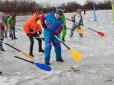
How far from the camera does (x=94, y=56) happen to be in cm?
1159

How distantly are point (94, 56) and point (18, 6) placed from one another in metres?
88.5

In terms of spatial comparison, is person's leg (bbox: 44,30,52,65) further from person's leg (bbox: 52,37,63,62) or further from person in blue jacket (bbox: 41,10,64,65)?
person's leg (bbox: 52,37,63,62)

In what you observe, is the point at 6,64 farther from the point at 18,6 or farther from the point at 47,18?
the point at 18,6

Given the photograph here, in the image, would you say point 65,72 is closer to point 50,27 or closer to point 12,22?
point 50,27

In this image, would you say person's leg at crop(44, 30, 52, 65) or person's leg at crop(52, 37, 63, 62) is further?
person's leg at crop(52, 37, 63, 62)

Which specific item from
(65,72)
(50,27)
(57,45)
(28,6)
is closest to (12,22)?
(57,45)

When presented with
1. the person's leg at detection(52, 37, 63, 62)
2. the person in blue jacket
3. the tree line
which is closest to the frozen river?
the person's leg at detection(52, 37, 63, 62)

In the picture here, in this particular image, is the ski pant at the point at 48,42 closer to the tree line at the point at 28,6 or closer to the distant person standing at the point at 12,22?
the distant person standing at the point at 12,22

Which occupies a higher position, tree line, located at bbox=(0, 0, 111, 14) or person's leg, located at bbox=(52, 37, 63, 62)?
person's leg, located at bbox=(52, 37, 63, 62)

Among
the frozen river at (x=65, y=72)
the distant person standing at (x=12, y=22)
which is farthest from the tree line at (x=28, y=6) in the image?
the frozen river at (x=65, y=72)

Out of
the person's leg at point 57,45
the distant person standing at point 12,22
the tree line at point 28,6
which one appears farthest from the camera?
the tree line at point 28,6

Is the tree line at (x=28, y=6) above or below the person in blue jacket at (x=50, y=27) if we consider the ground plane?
below

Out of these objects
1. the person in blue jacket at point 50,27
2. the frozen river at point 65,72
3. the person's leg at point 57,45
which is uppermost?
the person in blue jacket at point 50,27

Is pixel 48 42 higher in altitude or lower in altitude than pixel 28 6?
higher
